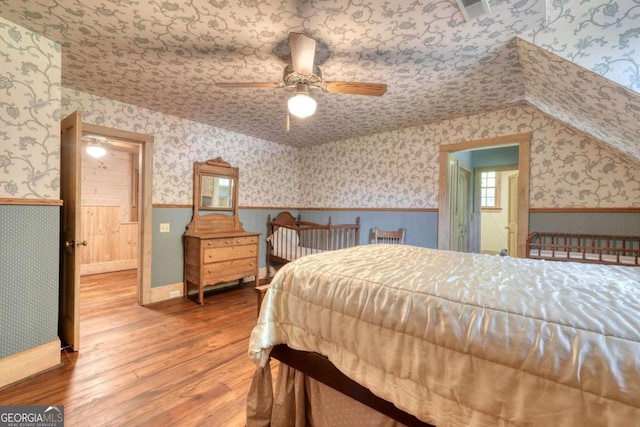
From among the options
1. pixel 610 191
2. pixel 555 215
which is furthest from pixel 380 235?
pixel 610 191

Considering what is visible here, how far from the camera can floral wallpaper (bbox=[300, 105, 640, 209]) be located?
2.45 metres

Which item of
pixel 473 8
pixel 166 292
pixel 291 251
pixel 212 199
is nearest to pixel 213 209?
pixel 212 199

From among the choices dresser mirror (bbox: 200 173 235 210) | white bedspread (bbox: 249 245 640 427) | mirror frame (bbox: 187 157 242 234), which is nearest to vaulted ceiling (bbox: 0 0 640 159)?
mirror frame (bbox: 187 157 242 234)

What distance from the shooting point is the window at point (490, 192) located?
20.4ft

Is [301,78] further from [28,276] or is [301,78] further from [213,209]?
[213,209]

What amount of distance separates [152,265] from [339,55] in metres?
3.07

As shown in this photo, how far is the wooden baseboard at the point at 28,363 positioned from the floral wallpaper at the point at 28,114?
3.42 ft

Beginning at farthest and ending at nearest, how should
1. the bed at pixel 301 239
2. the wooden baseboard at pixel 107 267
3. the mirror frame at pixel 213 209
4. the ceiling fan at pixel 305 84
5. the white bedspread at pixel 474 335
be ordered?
the wooden baseboard at pixel 107 267 < the bed at pixel 301 239 < the mirror frame at pixel 213 209 < the ceiling fan at pixel 305 84 < the white bedspread at pixel 474 335

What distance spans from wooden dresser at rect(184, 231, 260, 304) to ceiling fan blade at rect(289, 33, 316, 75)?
7.55ft

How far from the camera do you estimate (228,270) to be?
3.47 meters

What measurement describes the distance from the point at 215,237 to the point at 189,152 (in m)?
1.19

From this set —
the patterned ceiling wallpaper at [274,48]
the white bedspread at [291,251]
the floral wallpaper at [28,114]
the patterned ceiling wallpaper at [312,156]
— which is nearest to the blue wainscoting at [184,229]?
the patterned ceiling wallpaper at [312,156]

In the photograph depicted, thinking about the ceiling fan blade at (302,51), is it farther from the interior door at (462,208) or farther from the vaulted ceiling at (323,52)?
the interior door at (462,208)

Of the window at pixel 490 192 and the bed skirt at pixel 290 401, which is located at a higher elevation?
the window at pixel 490 192
